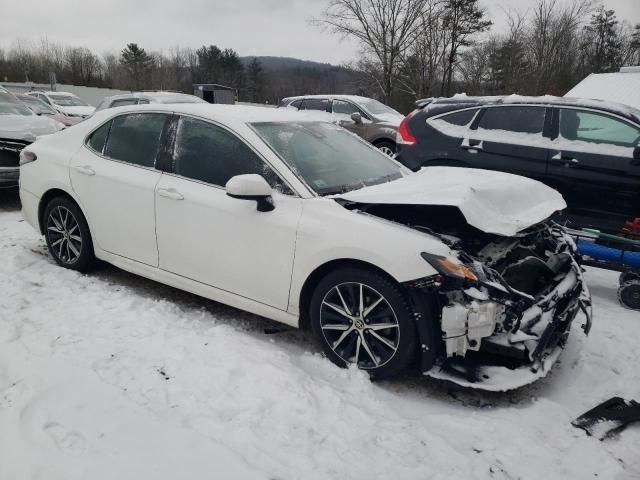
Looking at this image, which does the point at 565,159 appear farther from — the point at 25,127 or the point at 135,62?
the point at 135,62

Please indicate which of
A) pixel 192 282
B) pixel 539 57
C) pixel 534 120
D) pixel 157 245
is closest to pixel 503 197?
pixel 192 282

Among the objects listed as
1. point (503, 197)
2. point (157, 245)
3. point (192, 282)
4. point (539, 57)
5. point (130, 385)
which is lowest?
point (130, 385)

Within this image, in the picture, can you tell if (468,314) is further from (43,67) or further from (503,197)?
(43,67)

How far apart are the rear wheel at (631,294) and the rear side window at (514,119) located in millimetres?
2312

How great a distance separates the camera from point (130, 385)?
2715mm

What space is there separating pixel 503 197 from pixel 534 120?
124 inches

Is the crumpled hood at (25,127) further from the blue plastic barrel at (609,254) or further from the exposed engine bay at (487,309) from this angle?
the blue plastic barrel at (609,254)

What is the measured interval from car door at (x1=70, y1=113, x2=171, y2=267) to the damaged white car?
0.01 m

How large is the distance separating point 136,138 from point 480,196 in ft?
9.19

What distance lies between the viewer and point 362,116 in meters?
11.9

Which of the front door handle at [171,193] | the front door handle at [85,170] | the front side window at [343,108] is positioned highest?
the front side window at [343,108]

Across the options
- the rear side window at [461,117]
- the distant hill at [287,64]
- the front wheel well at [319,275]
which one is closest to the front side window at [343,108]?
the rear side window at [461,117]

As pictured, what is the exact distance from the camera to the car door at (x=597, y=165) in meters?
5.26

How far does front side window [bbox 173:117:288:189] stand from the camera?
334cm
